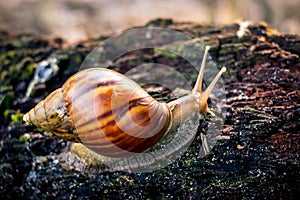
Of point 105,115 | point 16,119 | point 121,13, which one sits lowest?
point 16,119

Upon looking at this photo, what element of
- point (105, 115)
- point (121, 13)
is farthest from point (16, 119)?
point (121, 13)

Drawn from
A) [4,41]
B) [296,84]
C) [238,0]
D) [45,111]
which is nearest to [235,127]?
[296,84]

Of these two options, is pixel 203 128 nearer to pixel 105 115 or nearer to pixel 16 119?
pixel 105 115

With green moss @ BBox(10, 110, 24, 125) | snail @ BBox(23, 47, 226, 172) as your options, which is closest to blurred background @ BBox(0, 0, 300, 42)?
green moss @ BBox(10, 110, 24, 125)

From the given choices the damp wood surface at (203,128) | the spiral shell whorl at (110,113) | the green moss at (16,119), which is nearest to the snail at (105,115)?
the spiral shell whorl at (110,113)

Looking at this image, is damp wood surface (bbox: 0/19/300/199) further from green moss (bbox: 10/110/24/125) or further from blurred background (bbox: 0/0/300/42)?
blurred background (bbox: 0/0/300/42)

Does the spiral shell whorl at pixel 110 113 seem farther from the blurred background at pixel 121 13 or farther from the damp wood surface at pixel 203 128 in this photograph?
the blurred background at pixel 121 13
